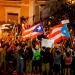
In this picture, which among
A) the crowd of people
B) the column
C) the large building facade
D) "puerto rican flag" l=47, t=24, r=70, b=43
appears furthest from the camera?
the large building facade

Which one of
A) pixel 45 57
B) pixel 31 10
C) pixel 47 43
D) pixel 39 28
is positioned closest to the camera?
pixel 45 57

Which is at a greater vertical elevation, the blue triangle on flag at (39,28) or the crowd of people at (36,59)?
the blue triangle on flag at (39,28)

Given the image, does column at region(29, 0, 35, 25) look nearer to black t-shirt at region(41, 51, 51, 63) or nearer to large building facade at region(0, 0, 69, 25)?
large building facade at region(0, 0, 69, 25)

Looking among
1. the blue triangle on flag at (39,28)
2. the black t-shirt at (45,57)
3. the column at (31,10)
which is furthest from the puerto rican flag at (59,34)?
the column at (31,10)

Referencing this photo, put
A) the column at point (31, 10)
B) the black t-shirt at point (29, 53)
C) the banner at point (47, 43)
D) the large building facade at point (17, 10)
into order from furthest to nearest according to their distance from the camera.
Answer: the large building facade at point (17, 10), the column at point (31, 10), the black t-shirt at point (29, 53), the banner at point (47, 43)

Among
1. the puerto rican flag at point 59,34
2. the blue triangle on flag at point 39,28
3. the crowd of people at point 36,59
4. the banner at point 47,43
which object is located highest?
the blue triangle on flag at point 39,28

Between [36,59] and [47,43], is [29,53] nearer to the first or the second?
[36,59]

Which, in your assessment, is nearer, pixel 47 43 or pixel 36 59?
pixel 47 43

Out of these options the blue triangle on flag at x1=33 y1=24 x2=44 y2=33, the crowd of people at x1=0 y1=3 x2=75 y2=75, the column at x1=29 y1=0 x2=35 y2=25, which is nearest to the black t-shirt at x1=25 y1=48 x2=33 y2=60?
the crowd of people at x1=0 y1=3 x2=75 y2=75

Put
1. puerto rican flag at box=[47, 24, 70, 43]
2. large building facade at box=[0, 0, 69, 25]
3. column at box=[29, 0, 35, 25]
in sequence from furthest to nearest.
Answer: large building facade at box=[0, 0, 69, 25] < column at box=[29, 0, 35, 25] < puerto rican flag at box=[47, 24, 70, 43]

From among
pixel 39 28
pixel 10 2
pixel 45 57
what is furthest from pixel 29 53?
pixel 10 2

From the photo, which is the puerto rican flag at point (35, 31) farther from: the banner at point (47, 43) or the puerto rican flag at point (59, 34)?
the banner at point (47, 43)

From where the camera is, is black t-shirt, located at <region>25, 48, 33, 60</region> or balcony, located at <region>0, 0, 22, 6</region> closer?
black t-shirt, located at <region>25, 48, 33, 60</region>

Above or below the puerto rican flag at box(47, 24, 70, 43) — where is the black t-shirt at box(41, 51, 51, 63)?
below
